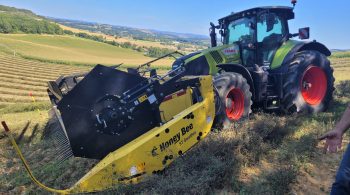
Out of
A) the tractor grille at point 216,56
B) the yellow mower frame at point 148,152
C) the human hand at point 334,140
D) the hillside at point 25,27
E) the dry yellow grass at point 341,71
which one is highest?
the hillside at point 25,27

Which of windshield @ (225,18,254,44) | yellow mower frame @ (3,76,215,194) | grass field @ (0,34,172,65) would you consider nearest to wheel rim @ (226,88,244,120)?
yellow mower frame @ (3,76,215,194)

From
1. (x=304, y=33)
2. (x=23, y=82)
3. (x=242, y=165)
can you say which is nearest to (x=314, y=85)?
(x=304, y=33)

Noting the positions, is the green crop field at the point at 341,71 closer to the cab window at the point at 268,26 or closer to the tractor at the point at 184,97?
the cab window at the point at 268,26

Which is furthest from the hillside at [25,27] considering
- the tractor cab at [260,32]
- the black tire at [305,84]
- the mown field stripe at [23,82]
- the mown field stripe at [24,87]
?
the black tire at [305,84]

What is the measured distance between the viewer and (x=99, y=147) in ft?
15.8

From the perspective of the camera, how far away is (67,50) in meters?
58.8

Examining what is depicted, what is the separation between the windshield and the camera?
8.05m

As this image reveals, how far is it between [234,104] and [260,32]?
2.04 meters

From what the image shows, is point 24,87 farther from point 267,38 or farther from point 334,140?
point 334,140

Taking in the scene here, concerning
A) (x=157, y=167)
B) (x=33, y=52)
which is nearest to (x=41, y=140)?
(x=157, y=167)

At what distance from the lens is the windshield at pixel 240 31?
805 cm

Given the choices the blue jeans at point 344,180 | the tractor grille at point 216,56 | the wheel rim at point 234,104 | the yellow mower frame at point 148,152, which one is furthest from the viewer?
the tractor grille at point 216,56

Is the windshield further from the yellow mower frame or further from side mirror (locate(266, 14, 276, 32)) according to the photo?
the yellow mower frame

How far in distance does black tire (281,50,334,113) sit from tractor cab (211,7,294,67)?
0.64 metres
